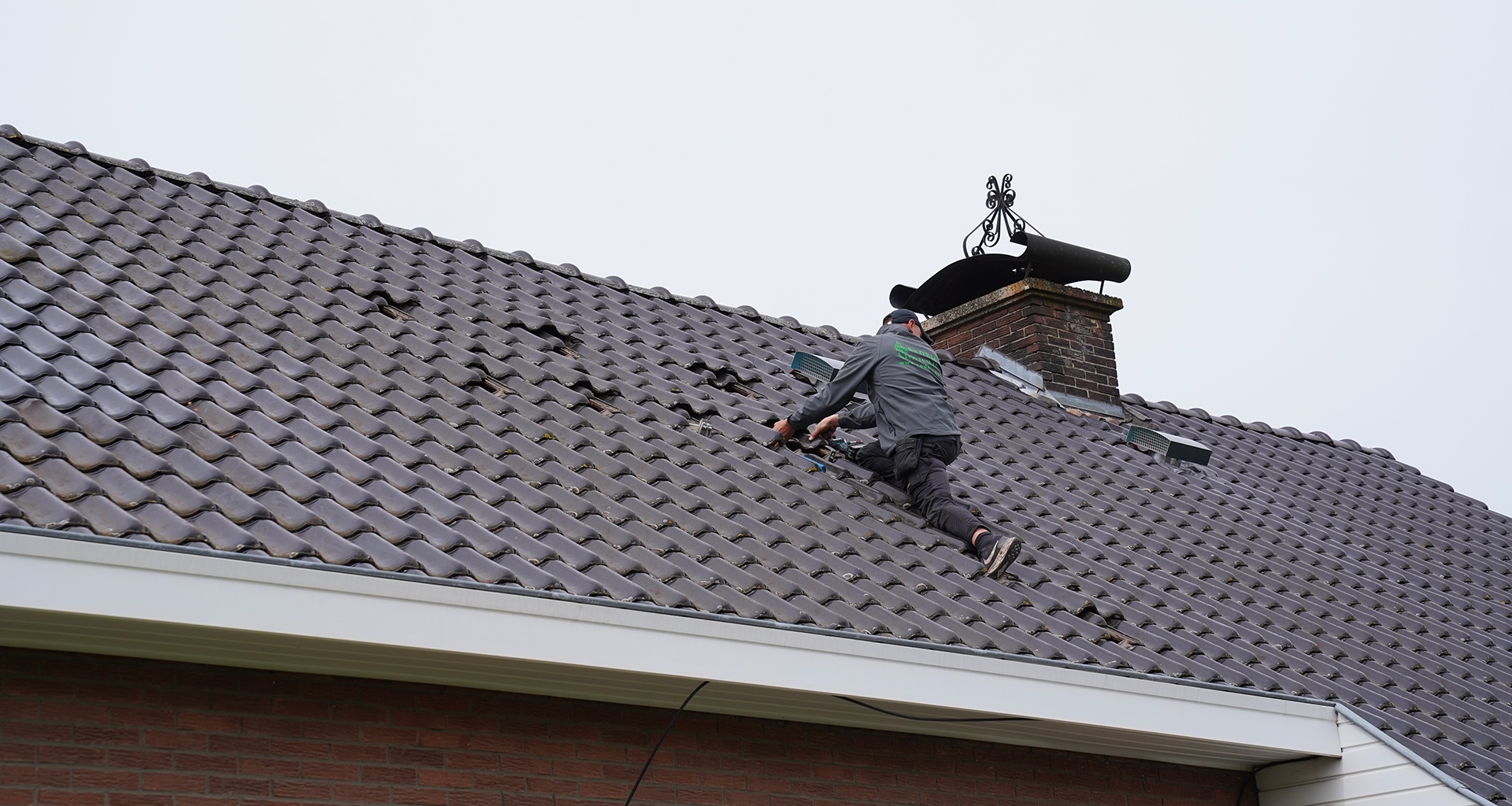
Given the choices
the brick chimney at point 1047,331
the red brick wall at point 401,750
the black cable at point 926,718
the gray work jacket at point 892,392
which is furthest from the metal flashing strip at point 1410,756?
the brick chimney at point 1047,331

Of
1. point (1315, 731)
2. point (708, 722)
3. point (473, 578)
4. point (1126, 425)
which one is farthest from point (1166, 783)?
point (1126, 425)

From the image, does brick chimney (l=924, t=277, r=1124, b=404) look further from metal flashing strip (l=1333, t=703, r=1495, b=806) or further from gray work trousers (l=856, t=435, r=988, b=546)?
metal flashing strip (l=1333, t=703, r=1495, b=806)

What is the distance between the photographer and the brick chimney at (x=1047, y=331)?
38.3 feet

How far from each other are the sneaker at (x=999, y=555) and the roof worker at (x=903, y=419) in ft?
0.80

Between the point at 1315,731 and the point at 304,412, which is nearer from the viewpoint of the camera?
the point at 304,412

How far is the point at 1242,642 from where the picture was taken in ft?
23.9

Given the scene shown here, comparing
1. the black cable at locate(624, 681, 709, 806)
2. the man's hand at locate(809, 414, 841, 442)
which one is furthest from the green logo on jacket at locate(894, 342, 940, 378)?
the black cable at locate(624, 681, 709, 806)

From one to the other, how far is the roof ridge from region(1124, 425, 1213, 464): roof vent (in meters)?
2.29

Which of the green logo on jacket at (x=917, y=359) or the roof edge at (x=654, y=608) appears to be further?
the green logo on jacket at (x=917, y=359)

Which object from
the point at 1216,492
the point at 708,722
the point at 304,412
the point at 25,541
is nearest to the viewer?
the point at 25,541

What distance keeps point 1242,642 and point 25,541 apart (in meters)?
5.76

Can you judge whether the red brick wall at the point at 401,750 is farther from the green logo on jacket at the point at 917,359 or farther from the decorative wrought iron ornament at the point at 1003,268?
the decorative wrought iron ornament at the point at 1003,268

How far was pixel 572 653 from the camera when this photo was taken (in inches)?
183

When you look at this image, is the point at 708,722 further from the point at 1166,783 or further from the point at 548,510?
the point at 1166,783
